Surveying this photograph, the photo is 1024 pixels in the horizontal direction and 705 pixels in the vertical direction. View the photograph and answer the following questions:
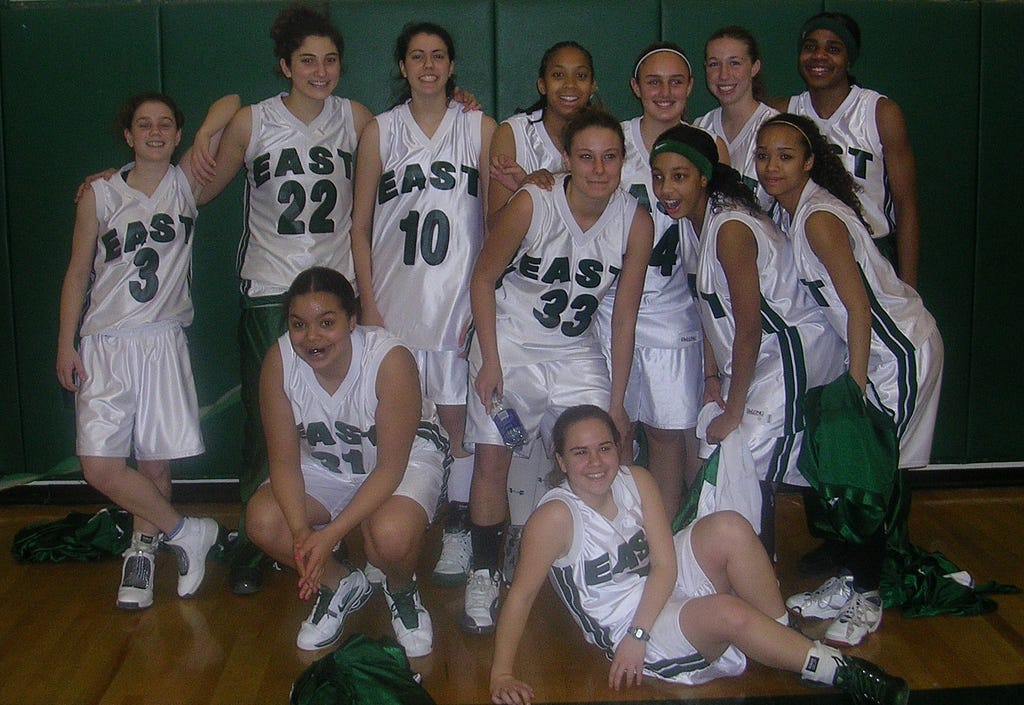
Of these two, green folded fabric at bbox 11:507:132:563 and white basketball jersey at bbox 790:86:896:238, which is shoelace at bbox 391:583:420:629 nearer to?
green folded fabric at bbox 11:507:132:563

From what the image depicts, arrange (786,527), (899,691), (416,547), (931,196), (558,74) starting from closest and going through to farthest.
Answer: (899,691)
(416,547)
(558,74)
(786,527)
(931,196)

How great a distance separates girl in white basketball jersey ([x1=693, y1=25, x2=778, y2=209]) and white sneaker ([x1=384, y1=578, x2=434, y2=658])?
1.61m

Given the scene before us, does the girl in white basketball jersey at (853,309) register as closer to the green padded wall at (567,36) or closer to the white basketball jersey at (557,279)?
the white basketball jersey at (557,279)

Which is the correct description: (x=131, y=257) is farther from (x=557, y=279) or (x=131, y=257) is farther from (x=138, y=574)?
(x=557, y=279)

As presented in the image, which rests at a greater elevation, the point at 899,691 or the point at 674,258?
the point at 674,258

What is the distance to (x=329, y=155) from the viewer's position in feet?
11.5

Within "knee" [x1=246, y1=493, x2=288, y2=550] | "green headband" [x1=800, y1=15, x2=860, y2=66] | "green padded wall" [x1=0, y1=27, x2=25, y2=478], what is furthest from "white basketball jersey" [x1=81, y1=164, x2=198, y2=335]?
"green headband" [x1=800, y1=15, x2=860, y2=66]

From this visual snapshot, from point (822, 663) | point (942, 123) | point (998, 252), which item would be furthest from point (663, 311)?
point (998, 252)

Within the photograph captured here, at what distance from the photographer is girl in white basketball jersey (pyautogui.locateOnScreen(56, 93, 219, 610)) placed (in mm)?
3377

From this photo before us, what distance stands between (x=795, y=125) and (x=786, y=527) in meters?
1.54

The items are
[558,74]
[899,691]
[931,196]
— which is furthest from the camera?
[931,196]

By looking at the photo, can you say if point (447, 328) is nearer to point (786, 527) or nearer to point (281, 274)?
point (281, 274)

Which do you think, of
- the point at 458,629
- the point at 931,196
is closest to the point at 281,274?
the point at 458,629

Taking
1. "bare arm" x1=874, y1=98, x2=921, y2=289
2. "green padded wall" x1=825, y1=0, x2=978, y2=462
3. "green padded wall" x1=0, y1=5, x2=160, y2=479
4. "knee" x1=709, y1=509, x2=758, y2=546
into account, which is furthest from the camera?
"green padded wall" x1=825, y1=0, x2=978, y2=462
